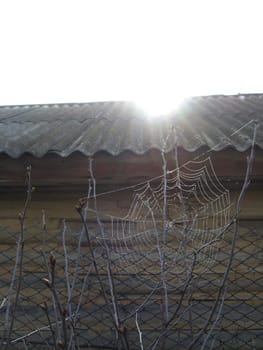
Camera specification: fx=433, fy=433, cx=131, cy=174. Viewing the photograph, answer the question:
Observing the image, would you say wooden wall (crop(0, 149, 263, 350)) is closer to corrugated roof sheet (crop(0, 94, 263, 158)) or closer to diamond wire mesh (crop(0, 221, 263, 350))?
diamond wire mesh (crop(0, 221, 263, 350))

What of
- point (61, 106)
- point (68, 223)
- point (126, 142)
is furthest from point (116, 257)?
point (61, 106)

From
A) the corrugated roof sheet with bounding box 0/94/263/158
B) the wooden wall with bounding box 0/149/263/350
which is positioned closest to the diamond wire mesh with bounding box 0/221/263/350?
the wooden wall with bounding box 0/149/263/350

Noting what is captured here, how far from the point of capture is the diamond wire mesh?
7.50 ft

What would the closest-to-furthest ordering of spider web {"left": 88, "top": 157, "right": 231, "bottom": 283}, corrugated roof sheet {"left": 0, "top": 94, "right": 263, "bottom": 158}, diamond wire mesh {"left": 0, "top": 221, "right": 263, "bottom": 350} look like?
diamond wire mesh {"left": 0, "top": 221, "right": 263, "bottom": 350}, spider web {"left": 88, "top": 157, "right": 231, "bottom": 283}, corrugated roof sheet {"left": 0, "top": 94, "right": 263, "bottom": 158}

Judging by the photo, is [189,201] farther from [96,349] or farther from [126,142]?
[96,349]

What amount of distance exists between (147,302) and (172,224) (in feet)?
1.46

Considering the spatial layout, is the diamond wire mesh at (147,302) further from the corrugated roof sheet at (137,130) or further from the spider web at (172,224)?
the corrugated roof sheet at (137,130)

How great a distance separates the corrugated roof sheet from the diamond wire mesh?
0.57 meters

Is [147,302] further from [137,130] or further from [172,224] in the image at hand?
[137,130]

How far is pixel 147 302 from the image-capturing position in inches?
91.8

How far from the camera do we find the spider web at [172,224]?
250 cm

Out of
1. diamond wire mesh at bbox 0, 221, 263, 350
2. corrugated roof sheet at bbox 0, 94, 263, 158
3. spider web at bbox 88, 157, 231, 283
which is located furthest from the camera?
corrugated roof sheet at bbox 0, 94, 263, 158

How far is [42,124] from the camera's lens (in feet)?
13.7

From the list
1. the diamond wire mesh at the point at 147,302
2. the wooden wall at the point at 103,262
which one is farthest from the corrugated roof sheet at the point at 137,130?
the diamond wire mesh at the point at 147,302
